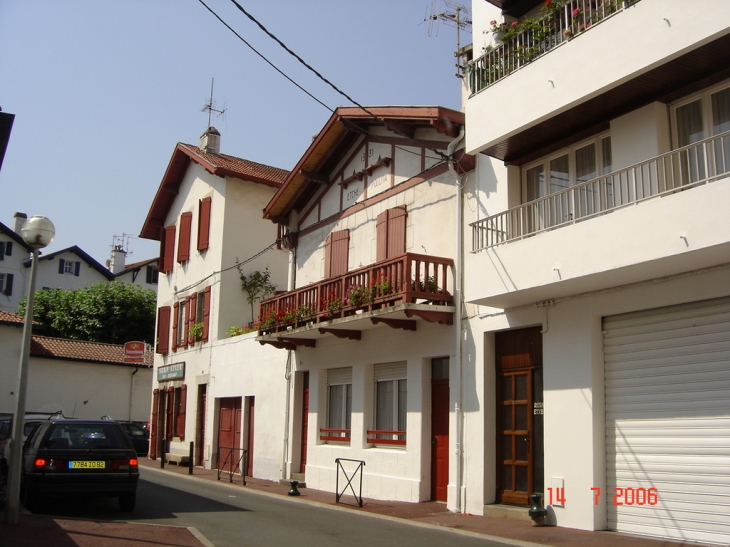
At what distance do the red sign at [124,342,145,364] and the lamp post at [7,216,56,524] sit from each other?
76.9 ft

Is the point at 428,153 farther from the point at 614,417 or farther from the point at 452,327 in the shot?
the point at 614,417

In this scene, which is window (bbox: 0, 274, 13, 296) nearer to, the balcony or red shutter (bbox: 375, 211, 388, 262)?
the balcony

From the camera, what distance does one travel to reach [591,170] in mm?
12602

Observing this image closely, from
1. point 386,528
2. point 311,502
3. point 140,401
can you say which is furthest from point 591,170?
point 140,401

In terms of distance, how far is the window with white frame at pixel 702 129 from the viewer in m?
10.3

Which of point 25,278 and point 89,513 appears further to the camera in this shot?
point 25,278

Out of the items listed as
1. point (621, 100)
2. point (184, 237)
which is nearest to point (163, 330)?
point (184, 237)

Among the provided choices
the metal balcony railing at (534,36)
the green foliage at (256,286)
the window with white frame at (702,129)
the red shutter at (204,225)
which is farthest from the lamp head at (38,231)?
the red shutter at (204,225)

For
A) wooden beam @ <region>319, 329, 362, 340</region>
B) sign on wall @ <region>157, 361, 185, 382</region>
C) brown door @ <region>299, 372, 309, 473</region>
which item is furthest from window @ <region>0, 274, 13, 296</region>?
wooden beam @ <region>319, 329, 362, 340</region>

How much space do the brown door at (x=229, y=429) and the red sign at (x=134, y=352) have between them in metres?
10.3

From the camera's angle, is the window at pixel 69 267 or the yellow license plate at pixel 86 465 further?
the window at pixel 69 267

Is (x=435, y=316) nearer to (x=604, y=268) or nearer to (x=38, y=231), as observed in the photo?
(x=604, y=268)

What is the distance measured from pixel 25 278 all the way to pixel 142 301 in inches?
407

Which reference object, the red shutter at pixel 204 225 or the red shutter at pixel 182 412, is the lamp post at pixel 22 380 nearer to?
the red shutter at pixel 204 225
